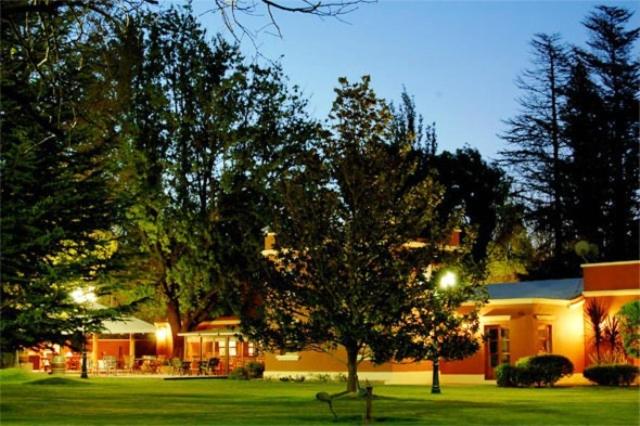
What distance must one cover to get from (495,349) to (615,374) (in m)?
5.27

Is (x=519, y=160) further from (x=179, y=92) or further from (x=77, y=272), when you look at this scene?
(x=77, y=272)

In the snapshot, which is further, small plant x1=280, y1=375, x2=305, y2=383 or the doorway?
small plant x1=280, y1=375, x2=305, y2=383

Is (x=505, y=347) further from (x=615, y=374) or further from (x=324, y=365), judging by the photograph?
(x=324, y=365)

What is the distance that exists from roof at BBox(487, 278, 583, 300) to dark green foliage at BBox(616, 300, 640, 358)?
3830 millimetres

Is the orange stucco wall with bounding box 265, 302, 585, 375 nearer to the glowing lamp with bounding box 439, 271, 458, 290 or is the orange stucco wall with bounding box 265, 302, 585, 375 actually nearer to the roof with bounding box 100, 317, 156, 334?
the glowing lamp with bounding box 439, 271, 458, 290

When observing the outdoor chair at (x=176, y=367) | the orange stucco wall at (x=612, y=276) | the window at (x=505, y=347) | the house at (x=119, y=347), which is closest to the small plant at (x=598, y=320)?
the orange stucco wall at (x=612, y=276)

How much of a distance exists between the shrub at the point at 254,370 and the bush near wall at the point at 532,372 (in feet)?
39.9

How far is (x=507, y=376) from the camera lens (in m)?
32.2

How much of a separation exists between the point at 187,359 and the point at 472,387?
809 inches

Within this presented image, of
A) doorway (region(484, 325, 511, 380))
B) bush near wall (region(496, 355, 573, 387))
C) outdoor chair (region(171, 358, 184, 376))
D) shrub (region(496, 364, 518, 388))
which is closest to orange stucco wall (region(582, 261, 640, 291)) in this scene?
doorway (region(484, 325, 511, 380))

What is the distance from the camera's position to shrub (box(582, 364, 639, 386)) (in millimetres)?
31578

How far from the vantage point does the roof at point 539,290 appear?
37062mm

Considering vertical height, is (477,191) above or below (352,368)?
above

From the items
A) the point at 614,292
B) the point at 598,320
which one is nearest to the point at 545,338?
the point at 598,320
